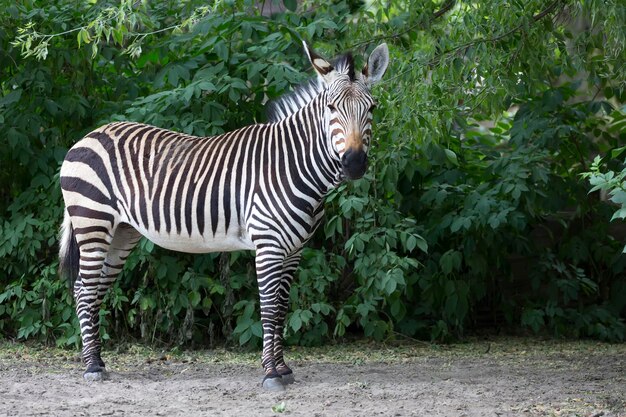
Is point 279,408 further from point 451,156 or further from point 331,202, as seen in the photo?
point 451,156

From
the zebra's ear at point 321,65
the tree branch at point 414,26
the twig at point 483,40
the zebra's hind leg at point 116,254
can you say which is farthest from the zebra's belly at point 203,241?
the tree branch at point 414,26

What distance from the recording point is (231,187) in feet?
19.7

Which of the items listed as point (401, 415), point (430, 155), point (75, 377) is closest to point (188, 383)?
point (75, 377)

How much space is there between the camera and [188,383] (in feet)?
19.2

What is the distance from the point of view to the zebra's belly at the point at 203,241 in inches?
236

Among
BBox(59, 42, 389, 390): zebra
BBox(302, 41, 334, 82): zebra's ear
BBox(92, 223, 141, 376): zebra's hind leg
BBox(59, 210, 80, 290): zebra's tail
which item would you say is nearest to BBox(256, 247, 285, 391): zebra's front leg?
BBox(59, 42, 389, 390): zebra

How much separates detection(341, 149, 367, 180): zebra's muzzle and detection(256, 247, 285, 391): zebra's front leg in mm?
712

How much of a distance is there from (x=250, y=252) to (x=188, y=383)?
1680 mm

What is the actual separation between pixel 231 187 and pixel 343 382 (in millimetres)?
1486

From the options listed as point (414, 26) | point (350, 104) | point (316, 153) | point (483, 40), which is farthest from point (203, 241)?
point (483, 40)

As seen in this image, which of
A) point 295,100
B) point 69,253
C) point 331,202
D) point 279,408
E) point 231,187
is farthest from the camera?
point 331,202

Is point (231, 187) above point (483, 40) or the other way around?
the other way around

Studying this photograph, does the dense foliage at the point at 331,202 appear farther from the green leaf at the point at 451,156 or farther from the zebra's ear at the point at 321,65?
the zebra's ear at the point at 321,65

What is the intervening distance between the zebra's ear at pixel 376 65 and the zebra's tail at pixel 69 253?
2.40 m
